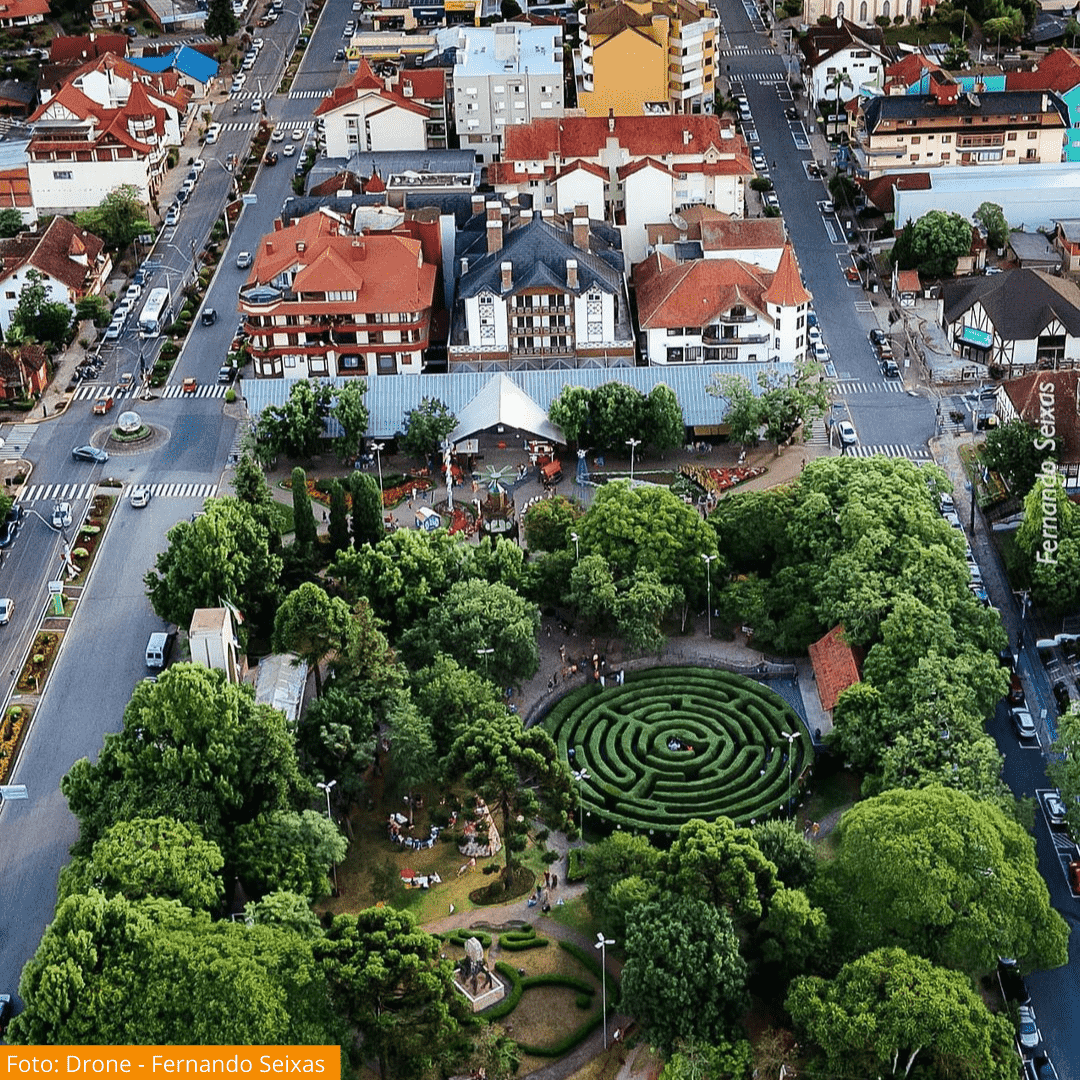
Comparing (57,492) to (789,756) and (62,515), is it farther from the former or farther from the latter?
(789,756)

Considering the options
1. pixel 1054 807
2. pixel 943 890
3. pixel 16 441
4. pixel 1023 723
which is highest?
pixel 943 890

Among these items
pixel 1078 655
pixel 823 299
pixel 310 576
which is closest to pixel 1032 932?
pixel 1078 655

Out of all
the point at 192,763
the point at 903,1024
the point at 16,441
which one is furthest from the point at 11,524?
the point at 903,1024

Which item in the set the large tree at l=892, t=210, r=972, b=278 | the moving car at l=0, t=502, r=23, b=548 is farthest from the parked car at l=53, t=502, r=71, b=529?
the large tree at l=892, t=210, r=972, b=278

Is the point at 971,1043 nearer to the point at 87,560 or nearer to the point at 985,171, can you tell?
the point at 87,560

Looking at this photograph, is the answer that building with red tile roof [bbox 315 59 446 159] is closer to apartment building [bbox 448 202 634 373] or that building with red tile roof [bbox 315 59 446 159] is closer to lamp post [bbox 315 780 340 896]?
apartment building [bbox 448 202 634 373]
